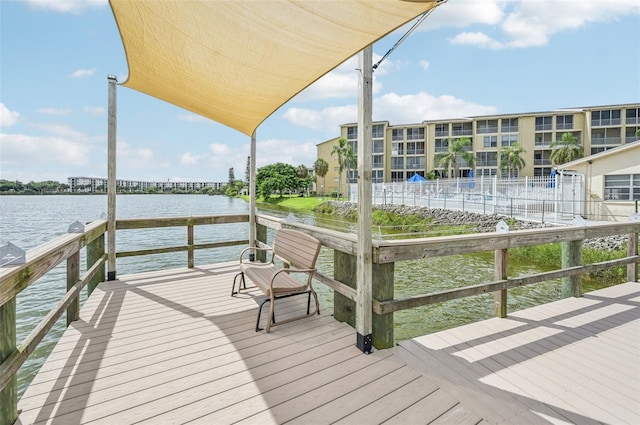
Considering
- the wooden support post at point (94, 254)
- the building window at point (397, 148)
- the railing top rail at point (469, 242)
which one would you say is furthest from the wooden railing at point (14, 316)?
the building window at point (397, 148)

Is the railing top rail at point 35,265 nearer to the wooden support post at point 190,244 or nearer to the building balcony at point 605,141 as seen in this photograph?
the wooden support post at point 190,244

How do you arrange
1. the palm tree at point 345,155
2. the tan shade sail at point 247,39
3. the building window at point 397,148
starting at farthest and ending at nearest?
the building window at point 397,148 < the palm tree at point 345,155 < the tan shade sail at point 247,39

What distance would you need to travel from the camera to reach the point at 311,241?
9.73 ft

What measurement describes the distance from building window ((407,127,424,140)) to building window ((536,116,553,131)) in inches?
463

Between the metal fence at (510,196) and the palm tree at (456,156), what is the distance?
15651 millimetres

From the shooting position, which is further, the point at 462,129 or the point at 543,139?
the point at 462,129

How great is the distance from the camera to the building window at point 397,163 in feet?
126

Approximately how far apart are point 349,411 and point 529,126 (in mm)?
39399

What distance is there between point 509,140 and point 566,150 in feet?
16.9

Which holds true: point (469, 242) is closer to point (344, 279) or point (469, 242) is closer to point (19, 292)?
point (344, 279)

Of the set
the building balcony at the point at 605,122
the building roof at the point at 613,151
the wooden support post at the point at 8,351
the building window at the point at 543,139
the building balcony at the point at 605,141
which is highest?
the building balcony at the point at 605,122

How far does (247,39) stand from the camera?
2.07 meters

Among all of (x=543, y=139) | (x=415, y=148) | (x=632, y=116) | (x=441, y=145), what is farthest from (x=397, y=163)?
(x=632, y=116)

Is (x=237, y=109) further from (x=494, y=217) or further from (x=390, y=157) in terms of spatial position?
(x=390, y=157)
